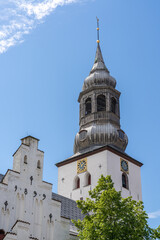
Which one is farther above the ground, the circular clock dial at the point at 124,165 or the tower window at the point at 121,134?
the tower window at the point at 121,134

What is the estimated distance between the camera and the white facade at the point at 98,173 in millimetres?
42191

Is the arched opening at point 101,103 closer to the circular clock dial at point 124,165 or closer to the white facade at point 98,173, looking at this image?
the white facade at point 98,173

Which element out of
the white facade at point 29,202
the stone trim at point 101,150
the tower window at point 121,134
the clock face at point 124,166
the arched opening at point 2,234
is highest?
the tower window at point 121,134

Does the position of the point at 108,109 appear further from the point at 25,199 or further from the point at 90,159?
the point at 25,199

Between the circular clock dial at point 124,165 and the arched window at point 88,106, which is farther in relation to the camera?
the arched window at point 88,106

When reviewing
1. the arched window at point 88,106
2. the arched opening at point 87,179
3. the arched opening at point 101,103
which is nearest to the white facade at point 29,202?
the arched opening at point 87,179

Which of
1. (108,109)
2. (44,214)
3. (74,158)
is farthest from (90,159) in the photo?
(44,214)

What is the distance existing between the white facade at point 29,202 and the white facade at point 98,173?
13.6 meters

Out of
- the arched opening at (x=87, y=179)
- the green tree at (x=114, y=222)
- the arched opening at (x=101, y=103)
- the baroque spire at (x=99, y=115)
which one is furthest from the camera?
the arched opening at (x=101, y=103)

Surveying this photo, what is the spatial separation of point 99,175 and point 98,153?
94.1 inches

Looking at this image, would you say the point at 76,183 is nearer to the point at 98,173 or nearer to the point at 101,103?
Result: the point at 98,173

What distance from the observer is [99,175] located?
42.0 m

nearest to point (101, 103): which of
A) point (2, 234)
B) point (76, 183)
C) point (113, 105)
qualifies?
point (113, 105)

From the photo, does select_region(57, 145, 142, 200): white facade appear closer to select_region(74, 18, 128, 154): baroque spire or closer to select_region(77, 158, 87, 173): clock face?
select_region(77, 158, 87, 173): clock face
